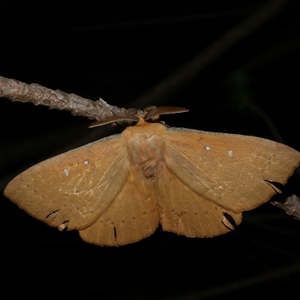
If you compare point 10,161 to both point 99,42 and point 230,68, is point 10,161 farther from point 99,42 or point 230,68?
point 230,68

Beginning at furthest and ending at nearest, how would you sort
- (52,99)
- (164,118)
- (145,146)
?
(164,118), (145,146), (52,99)

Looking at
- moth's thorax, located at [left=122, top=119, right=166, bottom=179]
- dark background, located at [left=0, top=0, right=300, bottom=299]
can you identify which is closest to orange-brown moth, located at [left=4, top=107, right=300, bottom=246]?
moth's thorax, located at [left=122, top=119, right=166, bottom=179]

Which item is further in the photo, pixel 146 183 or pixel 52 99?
pixel 146 183

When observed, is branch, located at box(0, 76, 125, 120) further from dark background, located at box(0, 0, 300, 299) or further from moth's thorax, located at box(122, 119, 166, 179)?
dark background, located at box(0, 0, 300, 299)

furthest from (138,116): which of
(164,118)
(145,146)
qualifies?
(164,118)

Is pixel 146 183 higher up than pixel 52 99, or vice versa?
pixel 52 99

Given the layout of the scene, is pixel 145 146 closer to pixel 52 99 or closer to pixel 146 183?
pixel 146 183
